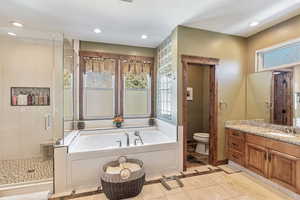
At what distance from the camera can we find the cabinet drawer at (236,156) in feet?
9.42

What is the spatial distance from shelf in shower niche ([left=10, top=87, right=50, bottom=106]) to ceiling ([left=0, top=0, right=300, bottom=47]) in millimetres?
1176

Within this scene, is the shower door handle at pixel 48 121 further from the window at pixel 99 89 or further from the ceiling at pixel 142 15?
the ceiling at pixel 142 15

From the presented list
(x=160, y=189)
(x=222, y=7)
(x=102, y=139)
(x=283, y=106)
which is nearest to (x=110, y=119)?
(x=102, y=139)

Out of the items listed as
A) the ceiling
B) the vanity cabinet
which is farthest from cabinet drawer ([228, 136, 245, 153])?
the ceiling

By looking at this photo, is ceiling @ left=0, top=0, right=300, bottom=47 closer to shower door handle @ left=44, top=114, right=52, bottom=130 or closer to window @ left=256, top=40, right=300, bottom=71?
window @ left=256, top=40, right=300, bottom=71

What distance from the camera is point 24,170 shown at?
277 centimetres

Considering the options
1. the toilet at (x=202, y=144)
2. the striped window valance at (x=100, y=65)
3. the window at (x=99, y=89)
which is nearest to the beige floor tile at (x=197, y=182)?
the toilet at (x=202, y=144)

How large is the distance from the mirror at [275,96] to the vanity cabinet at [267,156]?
0.64 m

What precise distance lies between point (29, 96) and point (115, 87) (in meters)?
1.85

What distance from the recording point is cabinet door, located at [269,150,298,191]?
207 cm

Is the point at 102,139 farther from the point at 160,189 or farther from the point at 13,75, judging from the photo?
the point at 13,75

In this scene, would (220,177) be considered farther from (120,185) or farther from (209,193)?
(120,185)

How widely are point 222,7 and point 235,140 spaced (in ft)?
7.68

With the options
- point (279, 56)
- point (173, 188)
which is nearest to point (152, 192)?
point (173, 188)
